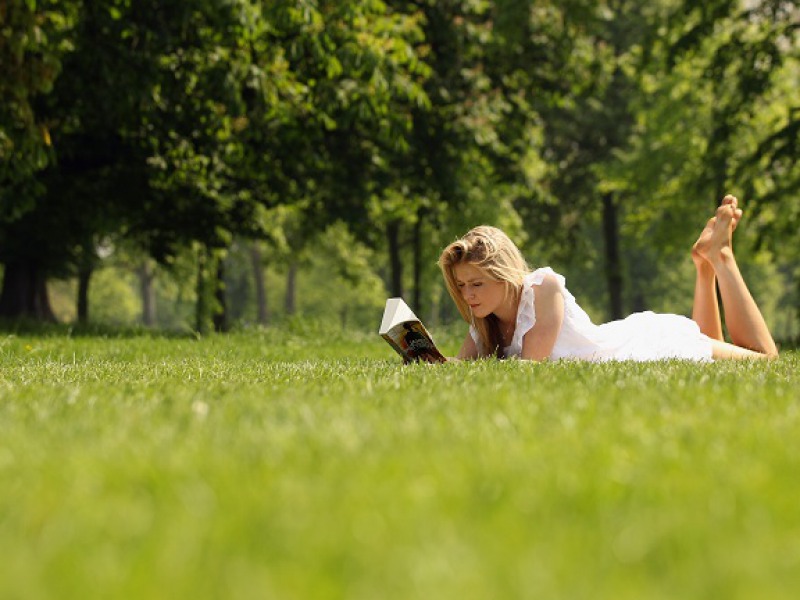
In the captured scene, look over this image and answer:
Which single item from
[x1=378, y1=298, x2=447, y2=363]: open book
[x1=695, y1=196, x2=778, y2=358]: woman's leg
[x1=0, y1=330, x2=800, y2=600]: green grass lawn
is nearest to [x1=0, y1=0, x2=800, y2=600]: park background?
[x1=0, y1=330, x2=800, y2=600]: green grass lawn

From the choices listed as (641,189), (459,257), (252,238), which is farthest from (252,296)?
(459,257)

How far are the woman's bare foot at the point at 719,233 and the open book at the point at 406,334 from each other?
2700 mm

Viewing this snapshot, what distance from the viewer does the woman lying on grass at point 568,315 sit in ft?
25.6

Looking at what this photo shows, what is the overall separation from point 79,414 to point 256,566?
2462 mm

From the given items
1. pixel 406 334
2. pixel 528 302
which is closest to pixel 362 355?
pixel 406 334

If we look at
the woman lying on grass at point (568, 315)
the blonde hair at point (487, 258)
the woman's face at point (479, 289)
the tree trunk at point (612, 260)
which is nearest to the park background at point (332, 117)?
the tree trunk at point (612, 260)

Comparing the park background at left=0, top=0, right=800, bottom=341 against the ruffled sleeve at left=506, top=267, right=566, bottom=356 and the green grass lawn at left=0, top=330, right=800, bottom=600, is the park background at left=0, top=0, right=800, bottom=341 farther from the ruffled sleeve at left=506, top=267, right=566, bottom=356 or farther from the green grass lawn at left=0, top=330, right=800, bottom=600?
the green grass lawn at left=0, top=330, right=800, bottom=600

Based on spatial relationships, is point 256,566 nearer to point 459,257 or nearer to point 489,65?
point 459,257

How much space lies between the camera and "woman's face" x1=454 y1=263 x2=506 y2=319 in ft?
25.4

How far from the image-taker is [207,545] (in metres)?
2.11

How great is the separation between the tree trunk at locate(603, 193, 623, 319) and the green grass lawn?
31.5 metres

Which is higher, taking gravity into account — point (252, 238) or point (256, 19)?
point (256, 19)

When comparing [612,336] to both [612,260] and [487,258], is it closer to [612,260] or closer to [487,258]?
[487,258]

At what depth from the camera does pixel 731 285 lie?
Result: 28.8 feet
